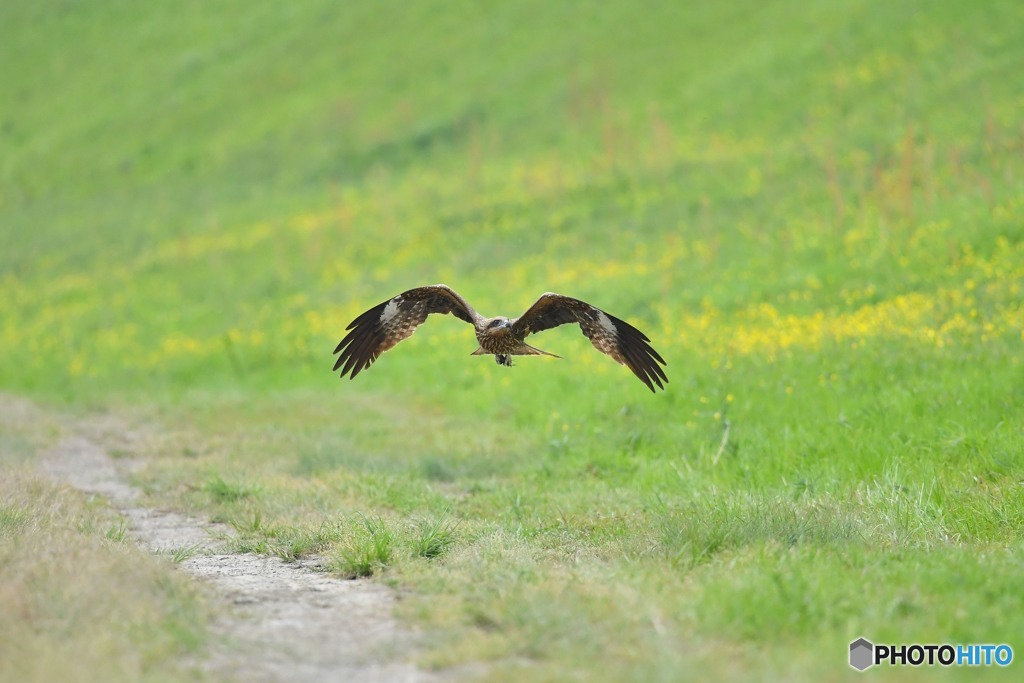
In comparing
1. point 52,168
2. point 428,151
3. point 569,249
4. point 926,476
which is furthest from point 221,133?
point 926,476

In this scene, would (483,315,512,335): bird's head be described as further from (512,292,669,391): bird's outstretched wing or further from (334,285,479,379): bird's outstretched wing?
(334,285,479,379): bird's outstretched wing

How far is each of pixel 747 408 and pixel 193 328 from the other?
45.6 ft

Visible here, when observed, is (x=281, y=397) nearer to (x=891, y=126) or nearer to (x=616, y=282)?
(x=616, y=282)

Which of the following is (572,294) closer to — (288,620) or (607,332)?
(607,332)

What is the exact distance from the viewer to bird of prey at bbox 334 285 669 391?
25.0 feet

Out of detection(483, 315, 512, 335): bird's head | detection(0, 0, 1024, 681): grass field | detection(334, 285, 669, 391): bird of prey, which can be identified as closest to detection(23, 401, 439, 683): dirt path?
detection(0, 0, 1024, 681): grass field

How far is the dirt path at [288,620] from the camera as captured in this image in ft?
15.0

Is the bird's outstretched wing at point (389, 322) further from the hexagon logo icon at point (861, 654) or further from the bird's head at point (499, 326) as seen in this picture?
the hexagon logo icon at point (861, 654)

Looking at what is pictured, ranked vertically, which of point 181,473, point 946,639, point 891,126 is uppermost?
point 891,126

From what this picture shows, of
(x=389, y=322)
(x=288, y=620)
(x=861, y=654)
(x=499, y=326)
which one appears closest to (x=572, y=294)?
(x=389, y=322)

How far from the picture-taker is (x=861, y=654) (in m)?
4.60

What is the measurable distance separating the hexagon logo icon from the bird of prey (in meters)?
2.93

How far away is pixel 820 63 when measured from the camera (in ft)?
79.8

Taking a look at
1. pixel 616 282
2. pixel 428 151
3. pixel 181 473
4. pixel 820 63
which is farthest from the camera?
pixel 428 151
